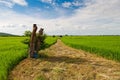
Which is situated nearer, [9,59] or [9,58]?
[9,59]

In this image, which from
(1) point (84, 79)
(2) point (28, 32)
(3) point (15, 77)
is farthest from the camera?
(2) point (28, 32)

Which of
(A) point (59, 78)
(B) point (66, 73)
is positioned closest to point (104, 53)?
(B) point (66, 73)

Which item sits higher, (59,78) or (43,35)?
(43,35)

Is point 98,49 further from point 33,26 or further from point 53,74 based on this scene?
point 53,74

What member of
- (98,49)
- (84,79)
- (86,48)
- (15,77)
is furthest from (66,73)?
(86,48)

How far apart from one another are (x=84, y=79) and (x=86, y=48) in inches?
543

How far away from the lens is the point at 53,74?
955 centimetres

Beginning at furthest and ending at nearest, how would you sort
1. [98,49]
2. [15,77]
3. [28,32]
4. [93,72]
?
[98,49], [28,32], [93,72], [15,77]

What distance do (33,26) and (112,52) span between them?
19.1ft

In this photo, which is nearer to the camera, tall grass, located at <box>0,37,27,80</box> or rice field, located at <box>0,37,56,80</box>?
tall grass, located at <box>0,37,27,80</box>

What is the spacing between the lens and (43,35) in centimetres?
1616

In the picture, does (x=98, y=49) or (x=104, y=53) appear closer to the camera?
(x=104, y=53)

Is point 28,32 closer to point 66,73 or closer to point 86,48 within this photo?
point 66,73

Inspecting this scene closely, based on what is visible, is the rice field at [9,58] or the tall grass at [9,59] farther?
the rice field at [9,58]
